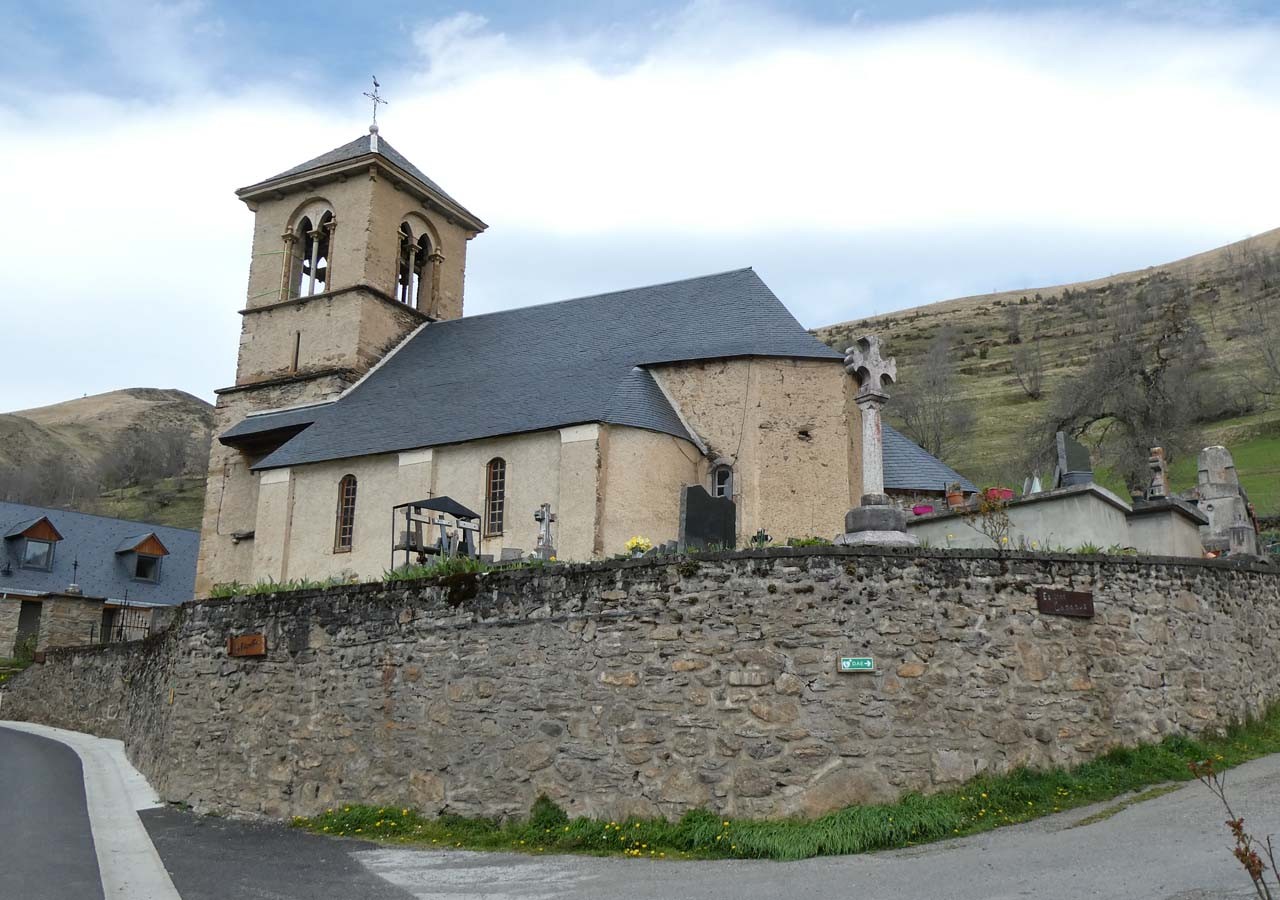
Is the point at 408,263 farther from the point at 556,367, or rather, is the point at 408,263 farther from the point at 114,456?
the point at 114,456

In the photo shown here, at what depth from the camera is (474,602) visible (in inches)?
559

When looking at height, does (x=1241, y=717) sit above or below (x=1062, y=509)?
below

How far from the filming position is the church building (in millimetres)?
22172

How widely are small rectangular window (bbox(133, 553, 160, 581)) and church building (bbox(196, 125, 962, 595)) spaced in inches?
576

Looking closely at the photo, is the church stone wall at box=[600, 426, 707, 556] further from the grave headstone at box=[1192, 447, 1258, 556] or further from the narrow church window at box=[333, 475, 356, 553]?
the grave headstone at box=[1192, 447, 1258, 556]

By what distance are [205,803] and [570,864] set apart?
24.5 feet

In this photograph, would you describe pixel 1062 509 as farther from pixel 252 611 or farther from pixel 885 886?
pixel 252 611

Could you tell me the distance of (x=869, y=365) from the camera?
49.9 ft

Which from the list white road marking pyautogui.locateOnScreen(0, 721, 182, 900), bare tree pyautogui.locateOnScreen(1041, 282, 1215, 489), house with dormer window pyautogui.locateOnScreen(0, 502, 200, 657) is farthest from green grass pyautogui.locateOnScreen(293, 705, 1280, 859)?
house with dormer window pyautogui.locateOnScreen(0, 502, 200, 657)

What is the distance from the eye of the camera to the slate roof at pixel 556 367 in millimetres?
22984

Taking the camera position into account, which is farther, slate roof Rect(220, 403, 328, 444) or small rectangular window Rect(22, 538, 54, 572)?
small rectangular window Rect(22, 538, 54, 572)

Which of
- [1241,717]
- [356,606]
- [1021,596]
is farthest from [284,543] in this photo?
[1241,717]

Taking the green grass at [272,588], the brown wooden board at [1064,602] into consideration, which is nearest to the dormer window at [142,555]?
the green grass at [272,588]

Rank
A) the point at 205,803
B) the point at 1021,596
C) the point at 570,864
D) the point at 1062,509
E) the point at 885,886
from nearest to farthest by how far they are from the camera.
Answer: the point at 885,886 → the point at 570,864 → the point at 1021,596 → the point at 1062,509 → the point at 205,803
